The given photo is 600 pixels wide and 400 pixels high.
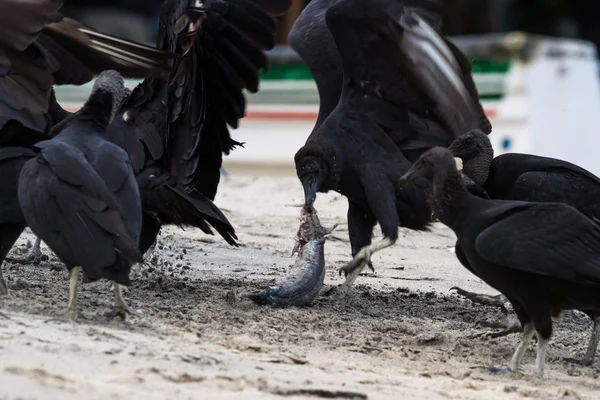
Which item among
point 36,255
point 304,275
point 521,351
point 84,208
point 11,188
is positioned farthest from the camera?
point 36,255

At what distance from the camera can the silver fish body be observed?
4742 millimetres

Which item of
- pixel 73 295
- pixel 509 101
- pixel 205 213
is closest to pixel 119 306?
pixel 73 295

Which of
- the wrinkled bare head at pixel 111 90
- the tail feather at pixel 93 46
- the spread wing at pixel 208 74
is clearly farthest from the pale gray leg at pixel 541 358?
the tail feather at pixel 93 46

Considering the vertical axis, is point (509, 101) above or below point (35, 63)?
below

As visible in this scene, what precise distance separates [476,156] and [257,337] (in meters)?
1.45

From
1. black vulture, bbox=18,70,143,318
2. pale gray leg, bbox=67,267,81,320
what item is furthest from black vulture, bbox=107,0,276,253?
pale gray leg, bbox=67,267,81,320

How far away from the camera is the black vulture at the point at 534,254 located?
377 cm

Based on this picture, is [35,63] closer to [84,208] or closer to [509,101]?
[84,208]

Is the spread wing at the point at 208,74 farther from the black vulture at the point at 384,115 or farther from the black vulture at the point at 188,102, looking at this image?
the black vulture at the point at 384,115

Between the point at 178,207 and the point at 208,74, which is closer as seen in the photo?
the point at 178,207

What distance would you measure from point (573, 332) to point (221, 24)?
81.6 inches

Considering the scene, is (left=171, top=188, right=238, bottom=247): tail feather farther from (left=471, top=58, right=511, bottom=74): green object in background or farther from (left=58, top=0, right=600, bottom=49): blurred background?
(left=58, top=0, right=600, bottom=49): blurred background

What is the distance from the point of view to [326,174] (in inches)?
212

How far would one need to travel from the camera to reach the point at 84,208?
388cm
